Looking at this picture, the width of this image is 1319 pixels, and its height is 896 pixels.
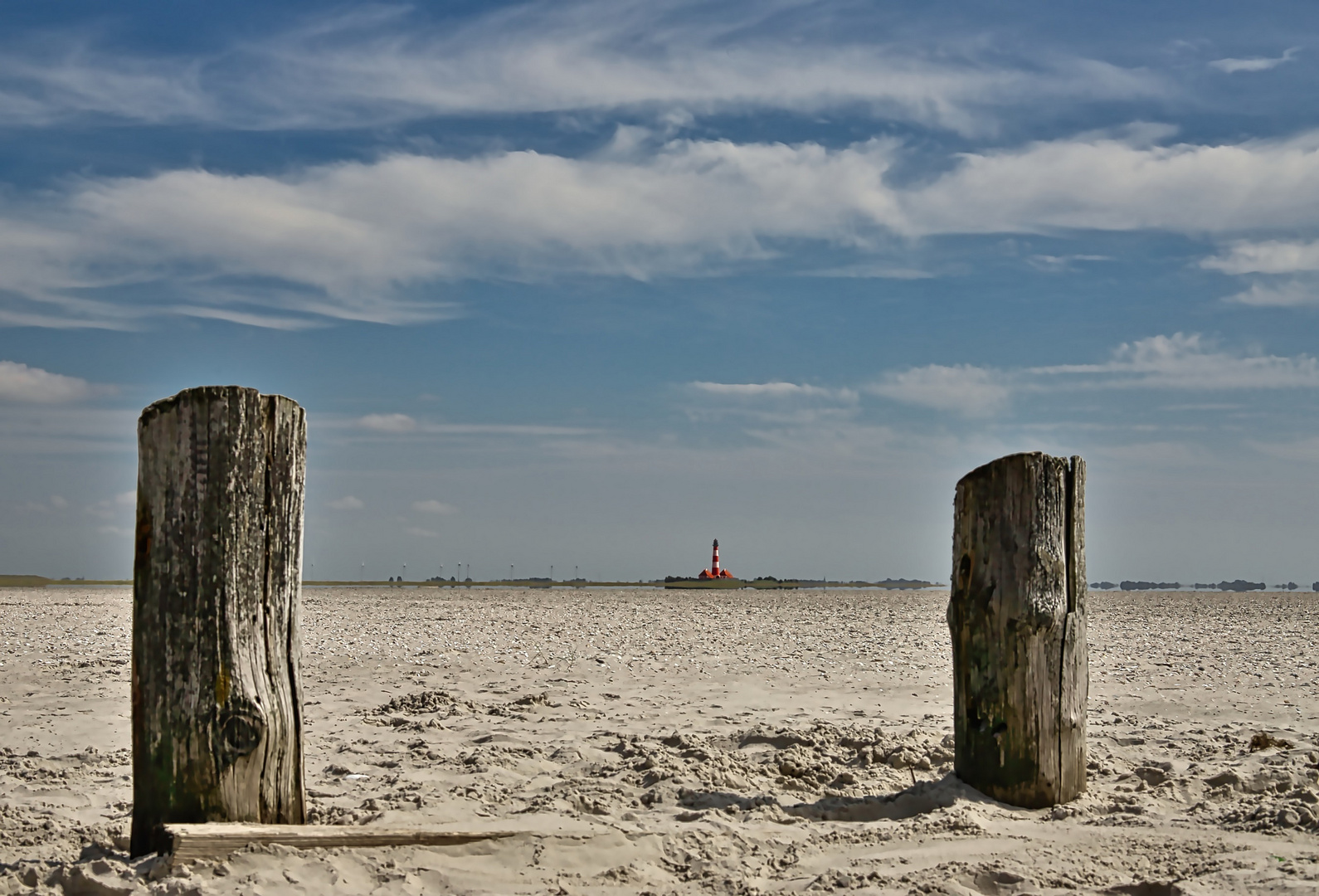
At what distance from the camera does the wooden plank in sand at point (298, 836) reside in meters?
4.93

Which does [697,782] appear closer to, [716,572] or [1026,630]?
[1026,630]

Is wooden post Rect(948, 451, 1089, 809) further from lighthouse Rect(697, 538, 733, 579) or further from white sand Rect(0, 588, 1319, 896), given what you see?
lighthouse Rect(697, 538, 733, 579)

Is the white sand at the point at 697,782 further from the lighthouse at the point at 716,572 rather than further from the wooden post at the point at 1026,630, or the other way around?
the lighthouse at the point at 716,572

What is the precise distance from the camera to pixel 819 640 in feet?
60.9

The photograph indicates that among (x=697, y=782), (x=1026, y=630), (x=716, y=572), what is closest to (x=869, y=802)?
(x=697, y=782)

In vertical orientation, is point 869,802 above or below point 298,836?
below

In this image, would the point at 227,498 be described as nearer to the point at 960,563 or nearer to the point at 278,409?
the point at 278,409

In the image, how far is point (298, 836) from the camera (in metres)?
5.11

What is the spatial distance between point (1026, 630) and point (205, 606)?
440cm

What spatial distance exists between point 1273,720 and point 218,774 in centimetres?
863

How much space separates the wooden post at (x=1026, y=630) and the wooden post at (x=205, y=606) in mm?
3919

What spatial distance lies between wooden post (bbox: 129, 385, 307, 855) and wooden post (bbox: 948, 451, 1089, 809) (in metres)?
3.92

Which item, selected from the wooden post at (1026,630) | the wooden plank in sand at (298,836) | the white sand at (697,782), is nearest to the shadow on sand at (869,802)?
the white sand at (697,782)

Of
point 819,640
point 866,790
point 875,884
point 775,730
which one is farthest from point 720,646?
point 875,884
